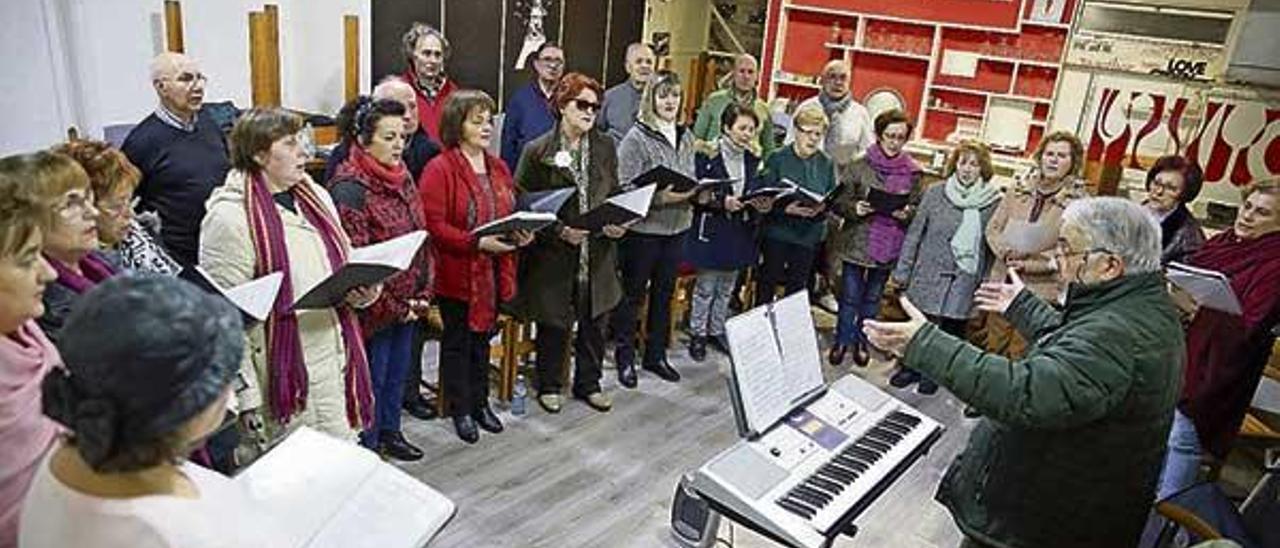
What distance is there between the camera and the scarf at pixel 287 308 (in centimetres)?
226

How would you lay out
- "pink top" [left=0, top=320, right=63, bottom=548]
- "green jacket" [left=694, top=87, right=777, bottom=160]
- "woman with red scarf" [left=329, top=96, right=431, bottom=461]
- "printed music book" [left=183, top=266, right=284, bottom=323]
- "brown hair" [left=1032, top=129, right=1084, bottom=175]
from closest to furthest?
"pink top" [left=0, top=320, right=63, bottom=548], "printed music book" [left=183, top=266, right=284, bottom=323], "woman with red scarf" [left=329, top=96, right=431, bottom=461], "brown hair" [left=1032, top=129, right=1084, bottom=175], "green jacket" [left=694, top=87, right=777, bottom=160]

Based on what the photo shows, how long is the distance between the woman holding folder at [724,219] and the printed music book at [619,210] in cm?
63

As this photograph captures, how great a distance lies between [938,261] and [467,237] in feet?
7.25

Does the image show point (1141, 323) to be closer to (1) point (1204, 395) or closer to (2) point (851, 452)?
(2) point (851, 452)

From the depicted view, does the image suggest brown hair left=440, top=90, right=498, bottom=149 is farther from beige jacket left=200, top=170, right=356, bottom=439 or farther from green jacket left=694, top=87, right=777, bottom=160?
green jacket left=694, top=87, right=777, bottom=160

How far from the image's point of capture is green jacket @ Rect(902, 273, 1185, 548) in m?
1.72

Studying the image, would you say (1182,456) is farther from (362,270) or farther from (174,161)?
(174,161)

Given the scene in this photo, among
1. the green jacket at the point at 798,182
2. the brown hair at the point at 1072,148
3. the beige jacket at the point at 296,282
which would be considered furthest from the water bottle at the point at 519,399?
the brown hair at the point at 1072,148

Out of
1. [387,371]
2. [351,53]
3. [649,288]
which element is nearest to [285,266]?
[387,371]

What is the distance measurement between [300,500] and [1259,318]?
3.02 metres

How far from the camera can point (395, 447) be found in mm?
3209

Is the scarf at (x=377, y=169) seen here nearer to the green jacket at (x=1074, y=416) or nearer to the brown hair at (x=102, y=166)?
the brown hair at (x=102, y=166)

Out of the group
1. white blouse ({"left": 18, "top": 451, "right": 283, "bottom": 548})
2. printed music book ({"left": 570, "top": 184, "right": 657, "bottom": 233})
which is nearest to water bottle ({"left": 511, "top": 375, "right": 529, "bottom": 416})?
printed music book ({"left": 570, "top": 184, "right": 657, "bottom": 233})

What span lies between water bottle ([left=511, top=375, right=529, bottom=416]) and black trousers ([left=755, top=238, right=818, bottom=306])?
132cm
